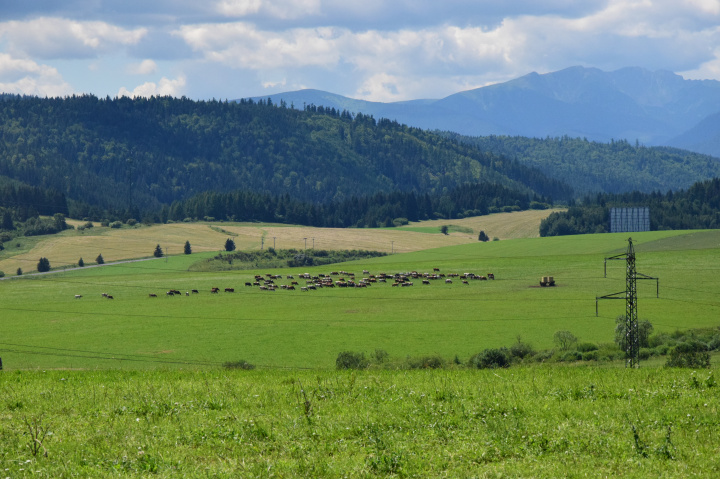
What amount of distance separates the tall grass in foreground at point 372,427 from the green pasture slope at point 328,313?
3981cm

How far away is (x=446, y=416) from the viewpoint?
1833 centimetres

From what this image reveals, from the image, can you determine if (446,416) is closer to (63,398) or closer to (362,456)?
(362,456)

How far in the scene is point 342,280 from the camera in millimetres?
163875

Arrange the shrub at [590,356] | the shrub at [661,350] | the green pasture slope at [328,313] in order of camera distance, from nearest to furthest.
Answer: the shrub at [661,350] → the shrub at [590,356] → the green pasture slope at [328,313]

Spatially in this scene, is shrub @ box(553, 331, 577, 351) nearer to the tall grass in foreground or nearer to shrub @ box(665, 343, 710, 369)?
shrub @ box(665, 343, 710, 369)

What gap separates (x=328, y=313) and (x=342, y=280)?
4139 cm

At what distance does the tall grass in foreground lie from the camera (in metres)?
15.2

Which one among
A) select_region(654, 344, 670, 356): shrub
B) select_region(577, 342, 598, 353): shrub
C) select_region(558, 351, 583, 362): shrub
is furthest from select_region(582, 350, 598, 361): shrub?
select_region(654, 344, 670, 356): shrub

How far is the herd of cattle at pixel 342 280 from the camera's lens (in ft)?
512

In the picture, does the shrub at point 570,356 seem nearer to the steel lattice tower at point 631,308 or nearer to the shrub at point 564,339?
the shrub at point 564,339

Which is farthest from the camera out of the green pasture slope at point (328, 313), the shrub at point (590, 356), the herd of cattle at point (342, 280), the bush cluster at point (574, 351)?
the herd of cattle at point (342, 280)

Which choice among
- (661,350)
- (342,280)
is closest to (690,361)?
(661,350)

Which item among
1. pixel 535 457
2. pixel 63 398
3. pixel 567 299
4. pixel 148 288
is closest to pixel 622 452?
pixel 535 457

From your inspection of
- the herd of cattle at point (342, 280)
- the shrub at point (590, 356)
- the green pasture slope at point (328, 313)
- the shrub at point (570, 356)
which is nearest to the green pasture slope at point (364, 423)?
the green pasture slope at point (328, 313)
